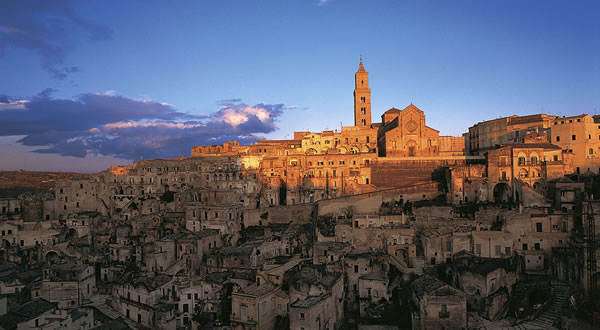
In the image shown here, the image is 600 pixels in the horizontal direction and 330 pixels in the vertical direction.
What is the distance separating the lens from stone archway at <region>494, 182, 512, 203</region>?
4042cm

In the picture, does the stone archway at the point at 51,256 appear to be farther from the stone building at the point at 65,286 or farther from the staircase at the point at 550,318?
the staircase at the point at 550,318

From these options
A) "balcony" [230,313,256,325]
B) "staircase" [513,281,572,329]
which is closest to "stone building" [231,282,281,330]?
"balcony" [230,313,256,325]

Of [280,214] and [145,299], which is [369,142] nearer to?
[280,214]

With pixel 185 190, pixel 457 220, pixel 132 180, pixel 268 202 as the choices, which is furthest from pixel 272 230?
pixel 132 180

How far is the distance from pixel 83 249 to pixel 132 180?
15457 mm

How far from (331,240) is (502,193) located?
17870mm

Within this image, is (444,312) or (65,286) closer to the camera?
(444,312)

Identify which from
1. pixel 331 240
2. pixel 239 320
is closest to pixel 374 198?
pixel 331 240

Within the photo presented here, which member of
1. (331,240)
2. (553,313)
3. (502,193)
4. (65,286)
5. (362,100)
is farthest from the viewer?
(362,100)

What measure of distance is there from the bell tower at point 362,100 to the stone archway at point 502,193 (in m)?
28.8

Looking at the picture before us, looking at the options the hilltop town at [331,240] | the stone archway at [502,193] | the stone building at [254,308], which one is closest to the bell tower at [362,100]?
the hilltop town at [331,240]

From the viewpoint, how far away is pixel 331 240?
115 feet

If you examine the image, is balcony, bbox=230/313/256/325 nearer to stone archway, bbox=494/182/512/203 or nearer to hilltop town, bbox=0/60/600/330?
hilltop town, bbox=0/60/600/330

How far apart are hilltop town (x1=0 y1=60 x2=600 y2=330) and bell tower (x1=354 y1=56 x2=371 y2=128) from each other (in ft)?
43.5
